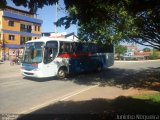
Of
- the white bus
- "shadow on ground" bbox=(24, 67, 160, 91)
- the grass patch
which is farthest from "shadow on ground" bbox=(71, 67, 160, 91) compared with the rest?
the grass patch

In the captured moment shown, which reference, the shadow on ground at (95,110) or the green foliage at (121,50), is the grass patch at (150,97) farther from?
the green foliage at (121,50)

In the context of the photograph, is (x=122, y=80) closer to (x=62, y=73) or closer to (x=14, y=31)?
(x=62, y=73)

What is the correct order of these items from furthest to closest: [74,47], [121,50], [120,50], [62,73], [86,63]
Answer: [121,50] → [120,50] → [86,63] → [74,47] → [62,73]

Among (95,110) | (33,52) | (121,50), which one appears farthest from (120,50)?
(95,110)

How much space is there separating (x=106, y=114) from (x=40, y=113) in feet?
7.42

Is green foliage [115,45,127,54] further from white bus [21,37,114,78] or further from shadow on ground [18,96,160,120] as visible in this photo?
shadow on ground [18,96,160,120]

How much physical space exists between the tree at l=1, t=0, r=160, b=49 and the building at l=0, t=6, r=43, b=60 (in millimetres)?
33513

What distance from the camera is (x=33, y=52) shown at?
61.4ft

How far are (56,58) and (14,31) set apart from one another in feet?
122

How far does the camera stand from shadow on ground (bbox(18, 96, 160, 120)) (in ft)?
28.5

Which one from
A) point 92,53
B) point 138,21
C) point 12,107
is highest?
point 138,21

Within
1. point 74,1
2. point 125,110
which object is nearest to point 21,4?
point 74,1

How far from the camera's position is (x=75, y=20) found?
720cm

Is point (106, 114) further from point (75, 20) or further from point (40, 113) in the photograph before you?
point (75, 20)
